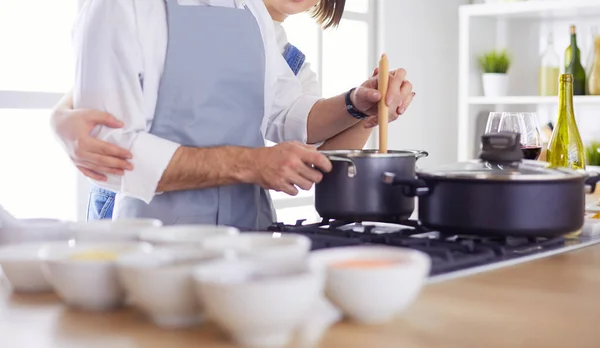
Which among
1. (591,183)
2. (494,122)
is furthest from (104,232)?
(494,122)

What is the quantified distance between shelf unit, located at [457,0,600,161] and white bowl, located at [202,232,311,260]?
3.46 m

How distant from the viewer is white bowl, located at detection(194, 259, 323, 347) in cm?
71

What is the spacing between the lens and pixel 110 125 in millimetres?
1542

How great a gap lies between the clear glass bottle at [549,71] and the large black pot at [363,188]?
313cm

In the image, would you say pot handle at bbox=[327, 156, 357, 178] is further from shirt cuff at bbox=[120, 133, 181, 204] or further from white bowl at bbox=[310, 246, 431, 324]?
white bowl at bbox=[310, 246, 431, 324]

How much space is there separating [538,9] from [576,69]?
39 centimetres

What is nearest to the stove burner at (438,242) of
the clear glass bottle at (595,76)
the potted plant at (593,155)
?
the clear glass bottle at (595,76)

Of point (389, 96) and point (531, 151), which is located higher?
point (389, 96)

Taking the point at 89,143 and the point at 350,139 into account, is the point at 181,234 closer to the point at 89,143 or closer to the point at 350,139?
the point at 89,143

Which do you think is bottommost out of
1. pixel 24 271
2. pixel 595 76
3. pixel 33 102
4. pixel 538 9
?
pixel 24 271

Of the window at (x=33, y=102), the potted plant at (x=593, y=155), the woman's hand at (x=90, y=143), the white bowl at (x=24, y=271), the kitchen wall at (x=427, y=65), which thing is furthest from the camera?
the kitchen wall at (x=427, y=65)

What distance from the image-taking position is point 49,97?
10.1 ft

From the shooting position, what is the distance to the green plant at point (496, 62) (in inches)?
175

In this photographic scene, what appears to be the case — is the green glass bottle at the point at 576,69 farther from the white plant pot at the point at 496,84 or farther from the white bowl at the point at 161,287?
the white bowl at the point at 161,287
